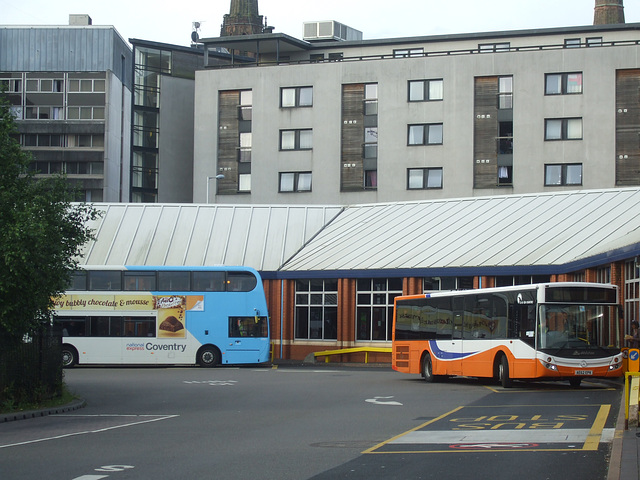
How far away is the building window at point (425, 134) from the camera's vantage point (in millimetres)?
59562

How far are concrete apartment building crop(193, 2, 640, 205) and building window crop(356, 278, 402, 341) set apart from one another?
1605 centimetres

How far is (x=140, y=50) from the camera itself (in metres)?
75.3

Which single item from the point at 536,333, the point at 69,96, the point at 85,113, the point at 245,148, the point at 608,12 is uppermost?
the point at 608,12

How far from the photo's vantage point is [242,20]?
11106cm

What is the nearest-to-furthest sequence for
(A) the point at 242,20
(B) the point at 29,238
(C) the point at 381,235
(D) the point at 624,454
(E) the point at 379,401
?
1. (D) the point at 624,454
2. (B) the point at 29,238
3. (E) the point at 379,401
4. (C) the point at 381,235
5. (A) the point at 242,20

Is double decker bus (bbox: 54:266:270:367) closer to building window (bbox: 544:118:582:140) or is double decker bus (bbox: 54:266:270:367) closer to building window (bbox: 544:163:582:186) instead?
building window (bbox: 544:163:582:186)

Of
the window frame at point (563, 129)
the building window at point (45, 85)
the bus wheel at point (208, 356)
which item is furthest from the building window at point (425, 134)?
the building window at point (45, 85)

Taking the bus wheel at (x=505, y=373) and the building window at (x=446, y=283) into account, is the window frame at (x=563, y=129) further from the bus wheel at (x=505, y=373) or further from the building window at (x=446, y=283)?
the bus wheel at (x=505, y=373)

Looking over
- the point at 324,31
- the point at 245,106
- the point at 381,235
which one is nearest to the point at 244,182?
the point at 245,106

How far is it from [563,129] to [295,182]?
17.0m

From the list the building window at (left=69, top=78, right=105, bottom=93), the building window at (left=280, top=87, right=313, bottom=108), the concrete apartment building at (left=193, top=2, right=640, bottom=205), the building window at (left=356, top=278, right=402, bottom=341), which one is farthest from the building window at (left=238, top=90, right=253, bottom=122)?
the building window at (left=356, top=278, right=402, bottom=341)

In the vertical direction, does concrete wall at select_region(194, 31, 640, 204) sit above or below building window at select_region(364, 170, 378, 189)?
above

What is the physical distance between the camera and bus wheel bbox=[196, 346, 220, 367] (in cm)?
3859

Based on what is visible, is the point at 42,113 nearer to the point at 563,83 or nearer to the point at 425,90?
the point at 425,90
